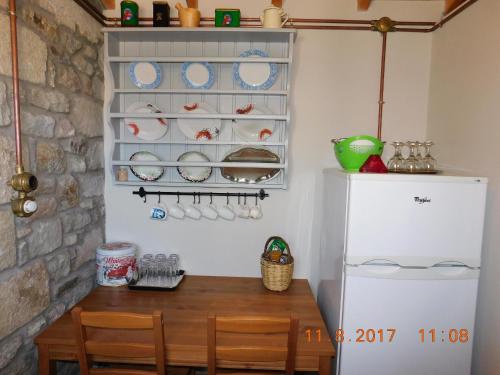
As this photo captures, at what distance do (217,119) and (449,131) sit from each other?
123cm

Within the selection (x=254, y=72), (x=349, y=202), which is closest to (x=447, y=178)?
(x=349, y=202)

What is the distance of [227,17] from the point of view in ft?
5.84

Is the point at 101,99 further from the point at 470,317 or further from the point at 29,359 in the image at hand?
the point at 470,317

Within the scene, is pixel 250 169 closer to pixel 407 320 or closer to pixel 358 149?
pixel 358 149

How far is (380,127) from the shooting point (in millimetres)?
1909

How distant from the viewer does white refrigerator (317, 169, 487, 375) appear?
134cm

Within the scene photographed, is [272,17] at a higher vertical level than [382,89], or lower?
higher

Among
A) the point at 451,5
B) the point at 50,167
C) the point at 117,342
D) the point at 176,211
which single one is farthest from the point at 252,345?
the point at 451,5

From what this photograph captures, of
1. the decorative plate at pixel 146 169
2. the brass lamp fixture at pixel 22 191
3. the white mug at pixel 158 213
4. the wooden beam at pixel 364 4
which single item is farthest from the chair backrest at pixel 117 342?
the wooden beam at pixel 364 4

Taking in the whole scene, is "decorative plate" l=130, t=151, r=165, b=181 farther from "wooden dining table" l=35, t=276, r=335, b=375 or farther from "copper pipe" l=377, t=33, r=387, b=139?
"copper pipe" l=377, t=33, r=387, b=139

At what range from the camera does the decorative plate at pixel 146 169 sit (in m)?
1.93

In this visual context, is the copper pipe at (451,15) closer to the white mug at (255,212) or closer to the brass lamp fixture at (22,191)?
the white mug at (255,212)

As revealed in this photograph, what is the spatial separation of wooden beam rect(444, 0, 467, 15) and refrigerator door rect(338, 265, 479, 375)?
1.32 m

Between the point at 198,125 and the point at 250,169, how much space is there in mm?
392
